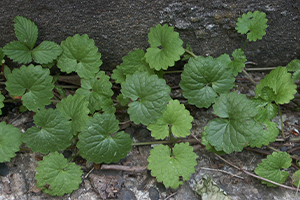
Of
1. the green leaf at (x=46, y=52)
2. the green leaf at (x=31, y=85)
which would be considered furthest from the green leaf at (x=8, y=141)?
the green leaf at (x=46, y=52)

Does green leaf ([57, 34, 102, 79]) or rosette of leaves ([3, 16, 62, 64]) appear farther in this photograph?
green leaf ([57, 34, 102, 79])

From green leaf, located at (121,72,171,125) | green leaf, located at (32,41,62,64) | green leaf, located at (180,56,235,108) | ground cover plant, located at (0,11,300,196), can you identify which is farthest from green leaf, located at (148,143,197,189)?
green leaf, located at (32,41,62,64)

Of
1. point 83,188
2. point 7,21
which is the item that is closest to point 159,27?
point 7,21

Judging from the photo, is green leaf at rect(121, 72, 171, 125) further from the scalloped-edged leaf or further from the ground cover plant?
the scalloped-edged leaf

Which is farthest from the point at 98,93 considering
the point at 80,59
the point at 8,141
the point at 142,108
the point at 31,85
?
the point at 8,141

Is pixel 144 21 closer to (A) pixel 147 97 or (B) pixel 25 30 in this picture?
(A) pixel 147 97

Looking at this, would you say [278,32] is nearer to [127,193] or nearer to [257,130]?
[257,130]
